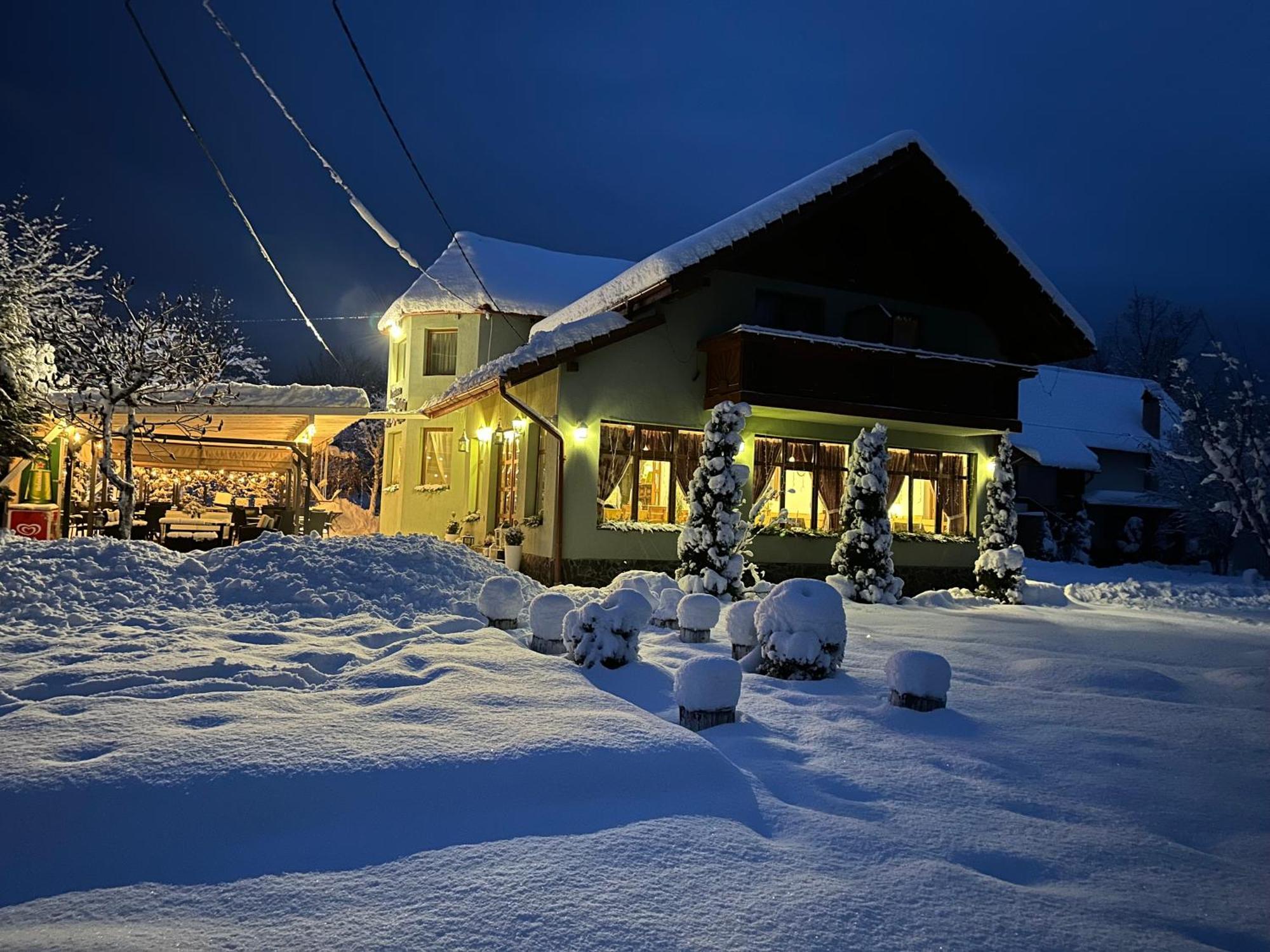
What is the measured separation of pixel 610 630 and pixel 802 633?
1.53 metres

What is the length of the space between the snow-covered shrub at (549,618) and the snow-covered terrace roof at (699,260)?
19.2 feet

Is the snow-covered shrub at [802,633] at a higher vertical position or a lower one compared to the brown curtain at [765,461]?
lower

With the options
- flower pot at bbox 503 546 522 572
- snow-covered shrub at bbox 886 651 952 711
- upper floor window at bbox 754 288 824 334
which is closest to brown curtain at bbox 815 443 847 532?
upper floor window at bbox 754 288 824 334

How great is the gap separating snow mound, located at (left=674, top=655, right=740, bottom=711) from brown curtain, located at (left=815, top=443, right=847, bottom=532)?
1083cm

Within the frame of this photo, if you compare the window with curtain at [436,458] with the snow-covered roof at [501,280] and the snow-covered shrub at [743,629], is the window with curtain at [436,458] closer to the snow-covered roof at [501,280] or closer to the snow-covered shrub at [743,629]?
the snow-covered roof at [501,280]

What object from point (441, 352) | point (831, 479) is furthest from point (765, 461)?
point (441, 352)

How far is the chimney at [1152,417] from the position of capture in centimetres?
3266

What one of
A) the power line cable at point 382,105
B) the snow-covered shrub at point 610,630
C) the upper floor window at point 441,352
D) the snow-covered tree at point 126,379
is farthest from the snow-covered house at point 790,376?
the snow-covered shrub at point 610,630

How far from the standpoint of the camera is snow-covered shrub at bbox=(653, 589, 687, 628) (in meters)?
9.20

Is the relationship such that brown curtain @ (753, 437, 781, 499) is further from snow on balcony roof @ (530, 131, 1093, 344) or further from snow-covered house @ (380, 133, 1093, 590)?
snow on balcony roof @ (530, 131, 1093, 344)

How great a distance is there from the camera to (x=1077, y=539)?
89.2ft

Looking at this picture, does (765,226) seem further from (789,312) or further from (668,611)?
(668,611)

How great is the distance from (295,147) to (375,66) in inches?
46.5

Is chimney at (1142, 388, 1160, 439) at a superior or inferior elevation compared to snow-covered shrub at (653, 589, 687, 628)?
superior
